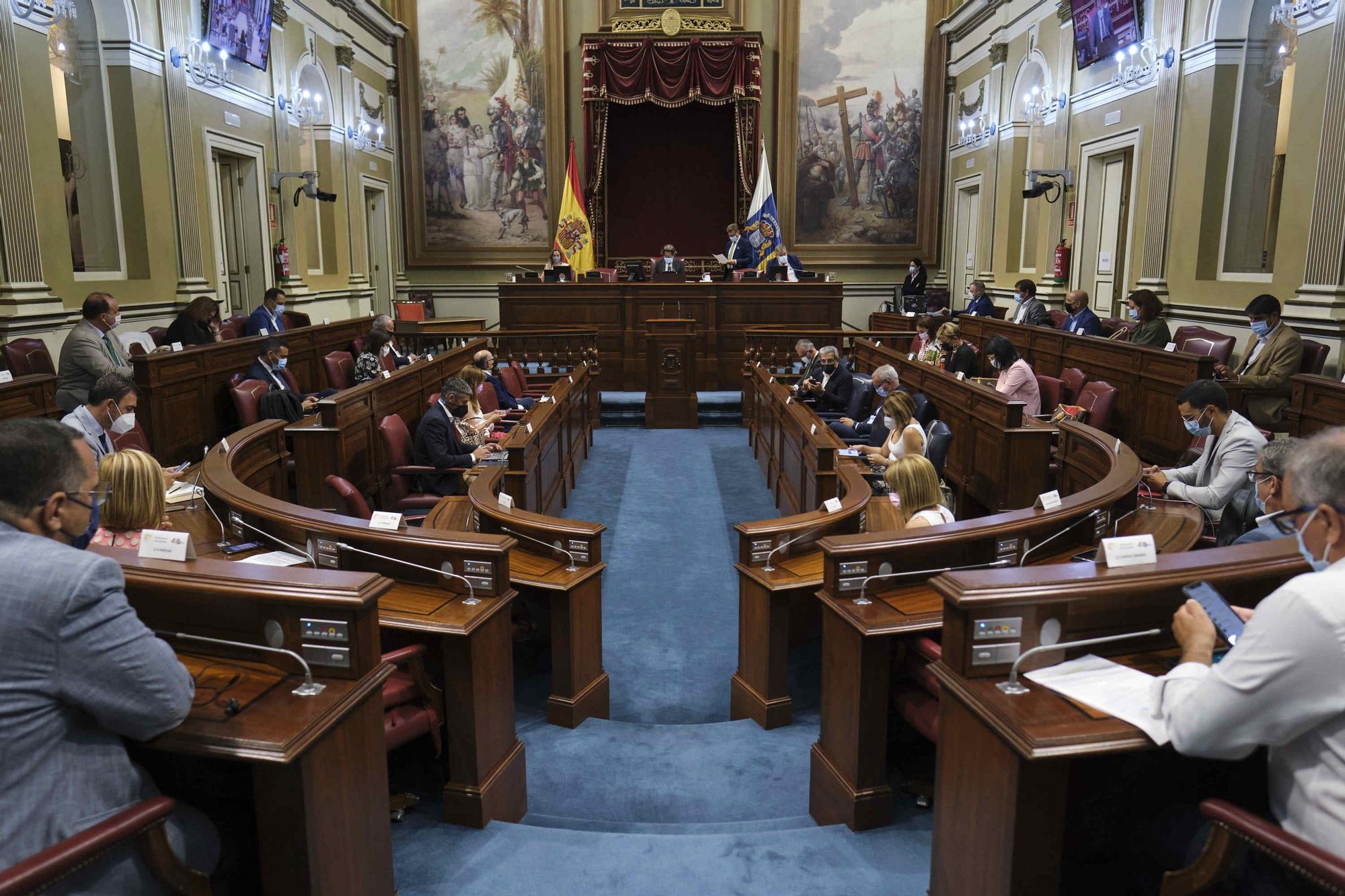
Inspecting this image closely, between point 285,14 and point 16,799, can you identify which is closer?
point 16,799

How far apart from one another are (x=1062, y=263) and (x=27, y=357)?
→ 433 inches

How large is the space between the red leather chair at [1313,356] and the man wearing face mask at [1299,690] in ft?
20.5

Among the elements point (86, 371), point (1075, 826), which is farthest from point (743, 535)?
point (86, 371)

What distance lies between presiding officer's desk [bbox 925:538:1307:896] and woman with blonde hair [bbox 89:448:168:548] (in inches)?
107

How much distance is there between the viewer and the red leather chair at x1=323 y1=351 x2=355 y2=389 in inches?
344

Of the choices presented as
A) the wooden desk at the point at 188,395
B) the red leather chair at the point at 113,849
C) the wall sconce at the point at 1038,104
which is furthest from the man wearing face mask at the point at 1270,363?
the wooden desk at the point at 188,395

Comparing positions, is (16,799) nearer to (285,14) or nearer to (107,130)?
(107,130)

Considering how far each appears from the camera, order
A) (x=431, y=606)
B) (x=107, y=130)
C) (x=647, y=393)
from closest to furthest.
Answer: (x=431, y=606) < (x=107, y=130) < (x=647, y=393)

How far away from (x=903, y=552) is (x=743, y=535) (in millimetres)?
881

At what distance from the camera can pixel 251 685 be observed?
207 centimetres

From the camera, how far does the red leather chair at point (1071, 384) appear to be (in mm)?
7273

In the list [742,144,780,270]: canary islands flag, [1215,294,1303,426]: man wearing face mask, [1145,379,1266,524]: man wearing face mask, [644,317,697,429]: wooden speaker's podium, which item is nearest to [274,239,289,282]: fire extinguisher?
[644,317,697,429]: wooden speaker's podium

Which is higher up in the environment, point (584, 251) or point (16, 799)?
point (584, 251)

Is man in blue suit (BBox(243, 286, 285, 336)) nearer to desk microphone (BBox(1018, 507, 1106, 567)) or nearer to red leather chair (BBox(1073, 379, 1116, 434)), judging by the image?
red leather chair (BBox(1073, 379, 1116, 434))
